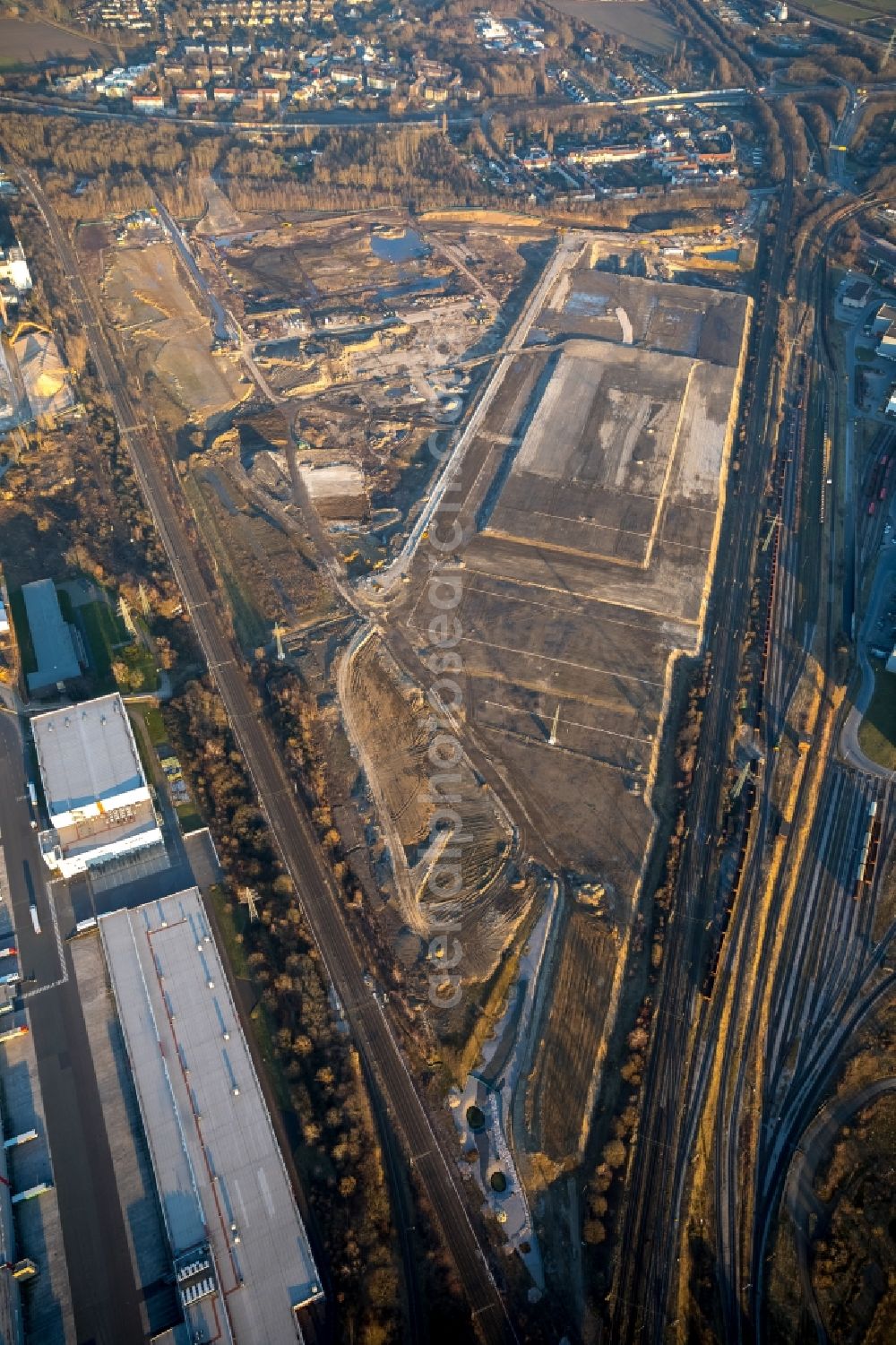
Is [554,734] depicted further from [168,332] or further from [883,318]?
[883,318]

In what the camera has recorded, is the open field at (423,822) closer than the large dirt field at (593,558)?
Yes

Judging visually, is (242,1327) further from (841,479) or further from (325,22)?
(325,22)

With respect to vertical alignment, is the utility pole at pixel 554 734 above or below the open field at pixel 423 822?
above

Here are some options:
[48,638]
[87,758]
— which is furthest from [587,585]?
[48,638]

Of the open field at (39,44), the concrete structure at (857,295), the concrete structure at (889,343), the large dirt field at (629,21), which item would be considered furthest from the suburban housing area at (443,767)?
the large dirt field at (629,21)

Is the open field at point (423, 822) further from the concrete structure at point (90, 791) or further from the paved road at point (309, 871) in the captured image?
the concrete structure at point (90, 791)
